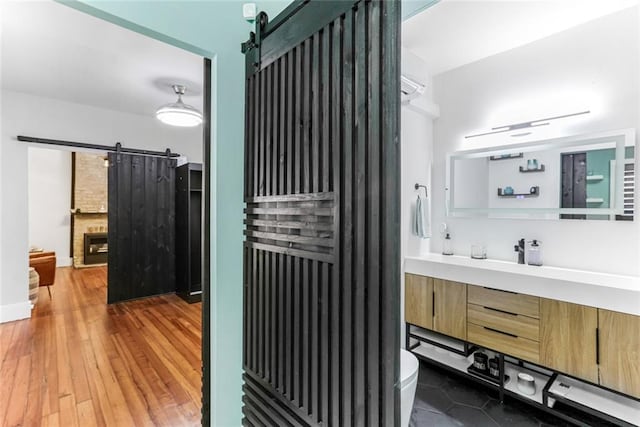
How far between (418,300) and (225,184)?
201 centimetres

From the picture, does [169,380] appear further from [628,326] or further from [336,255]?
[628,326]

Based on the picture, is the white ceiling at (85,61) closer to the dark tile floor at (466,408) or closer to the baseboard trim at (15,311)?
the baseboard trim at (15,311)

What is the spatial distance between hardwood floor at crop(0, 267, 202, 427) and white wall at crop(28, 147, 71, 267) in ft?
11.7

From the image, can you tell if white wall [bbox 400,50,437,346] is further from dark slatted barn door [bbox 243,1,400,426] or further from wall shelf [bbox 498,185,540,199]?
dark slatted barn door [bbox 243,1,400,426]

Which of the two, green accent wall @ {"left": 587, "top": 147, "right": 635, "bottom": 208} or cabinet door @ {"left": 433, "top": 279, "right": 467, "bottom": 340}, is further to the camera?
cabinet door @ {"left": 433, "top": 279, "right": 467, "bottom": 340}

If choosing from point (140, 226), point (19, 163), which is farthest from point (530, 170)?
point (19, 163)

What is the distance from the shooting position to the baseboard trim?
3.42 meters

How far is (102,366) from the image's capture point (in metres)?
2.54

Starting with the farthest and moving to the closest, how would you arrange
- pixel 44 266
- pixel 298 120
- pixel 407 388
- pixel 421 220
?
1. pixel 44 266
2. pixel 421 220
3. pixel 407 388
4. pixel 298 120

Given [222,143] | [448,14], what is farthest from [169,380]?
[448,14]

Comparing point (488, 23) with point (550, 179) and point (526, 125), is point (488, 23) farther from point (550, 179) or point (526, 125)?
point (550, 179)

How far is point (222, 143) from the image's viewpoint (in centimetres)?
136

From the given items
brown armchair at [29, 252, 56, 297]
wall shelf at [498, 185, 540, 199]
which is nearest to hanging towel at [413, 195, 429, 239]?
wall shelf at [498, 185, 540, 199]

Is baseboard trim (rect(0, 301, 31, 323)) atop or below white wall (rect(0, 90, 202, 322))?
below
